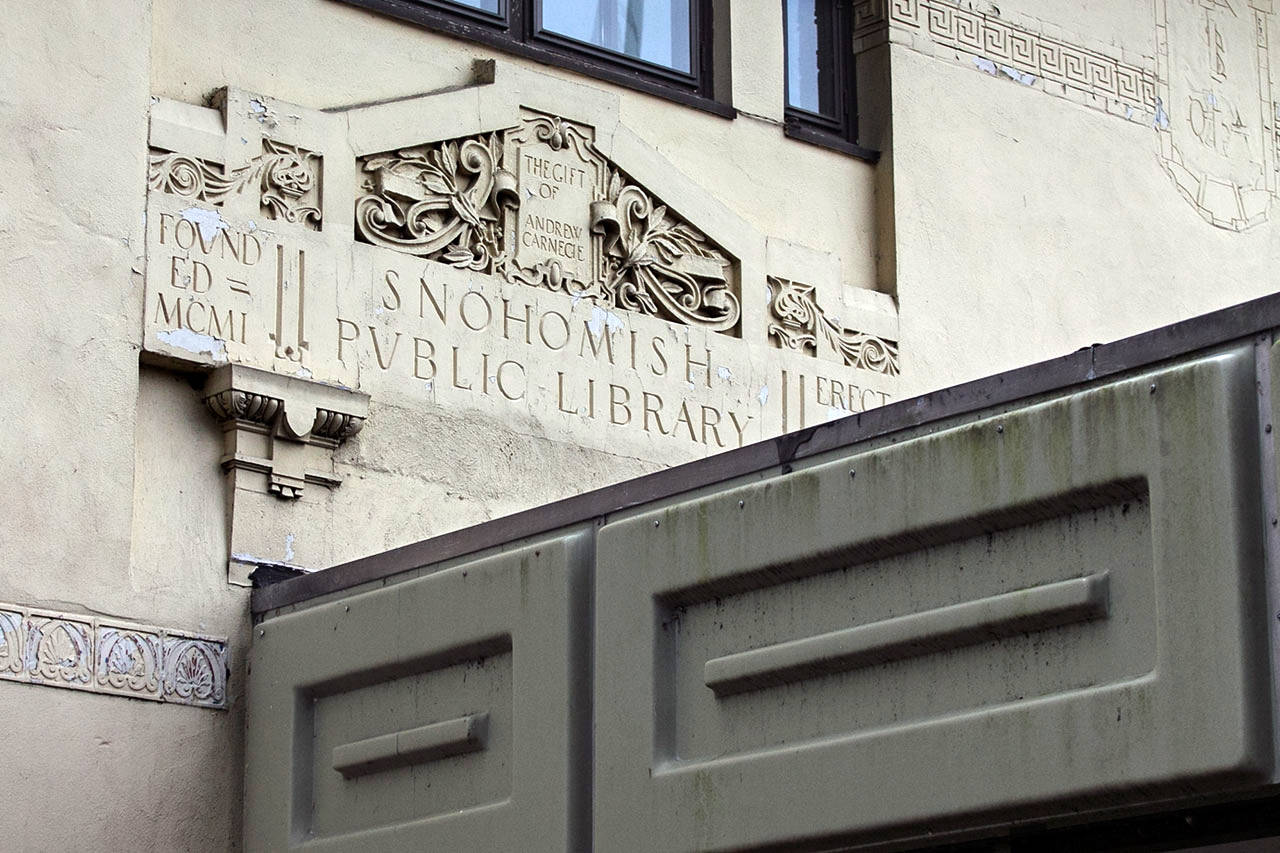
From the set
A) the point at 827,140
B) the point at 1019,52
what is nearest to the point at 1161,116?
the point at 1019,52

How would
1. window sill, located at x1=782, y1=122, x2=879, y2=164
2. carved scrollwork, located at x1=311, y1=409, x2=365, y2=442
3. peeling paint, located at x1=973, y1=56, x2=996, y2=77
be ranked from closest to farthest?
carved scrollwork, located at x1=311, y1=409, x2=365, y2=442, window sill, located at x1=782, y1=122, x2=879, y2=164, peeling paint, located at x1=973, y1=56, x2=996, y2=77

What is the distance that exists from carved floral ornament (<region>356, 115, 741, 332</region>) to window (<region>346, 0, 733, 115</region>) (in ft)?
1.48

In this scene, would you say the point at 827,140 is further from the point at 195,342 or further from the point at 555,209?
the point at 195,342

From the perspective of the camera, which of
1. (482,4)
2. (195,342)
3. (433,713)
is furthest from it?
(482,4)

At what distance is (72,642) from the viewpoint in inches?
350

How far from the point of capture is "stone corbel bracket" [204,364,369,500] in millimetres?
9453

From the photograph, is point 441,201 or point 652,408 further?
point 652,408

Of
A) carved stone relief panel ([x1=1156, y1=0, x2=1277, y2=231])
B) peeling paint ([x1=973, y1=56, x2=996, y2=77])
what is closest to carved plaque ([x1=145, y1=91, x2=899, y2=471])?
peeling paint ([x1=973, y1=56, x2=996, y2=77])

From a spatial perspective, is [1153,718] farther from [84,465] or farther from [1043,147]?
[1043,147]

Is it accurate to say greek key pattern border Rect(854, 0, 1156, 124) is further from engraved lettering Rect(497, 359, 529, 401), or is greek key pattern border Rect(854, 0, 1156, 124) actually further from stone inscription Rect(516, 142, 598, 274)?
engraved lettering Rect(497, 359, 529, 401)

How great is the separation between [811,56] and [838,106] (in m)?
0.30

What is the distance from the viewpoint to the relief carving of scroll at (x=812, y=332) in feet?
37.2

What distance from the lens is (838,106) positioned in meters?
12.2

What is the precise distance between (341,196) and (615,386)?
5.16 ft
